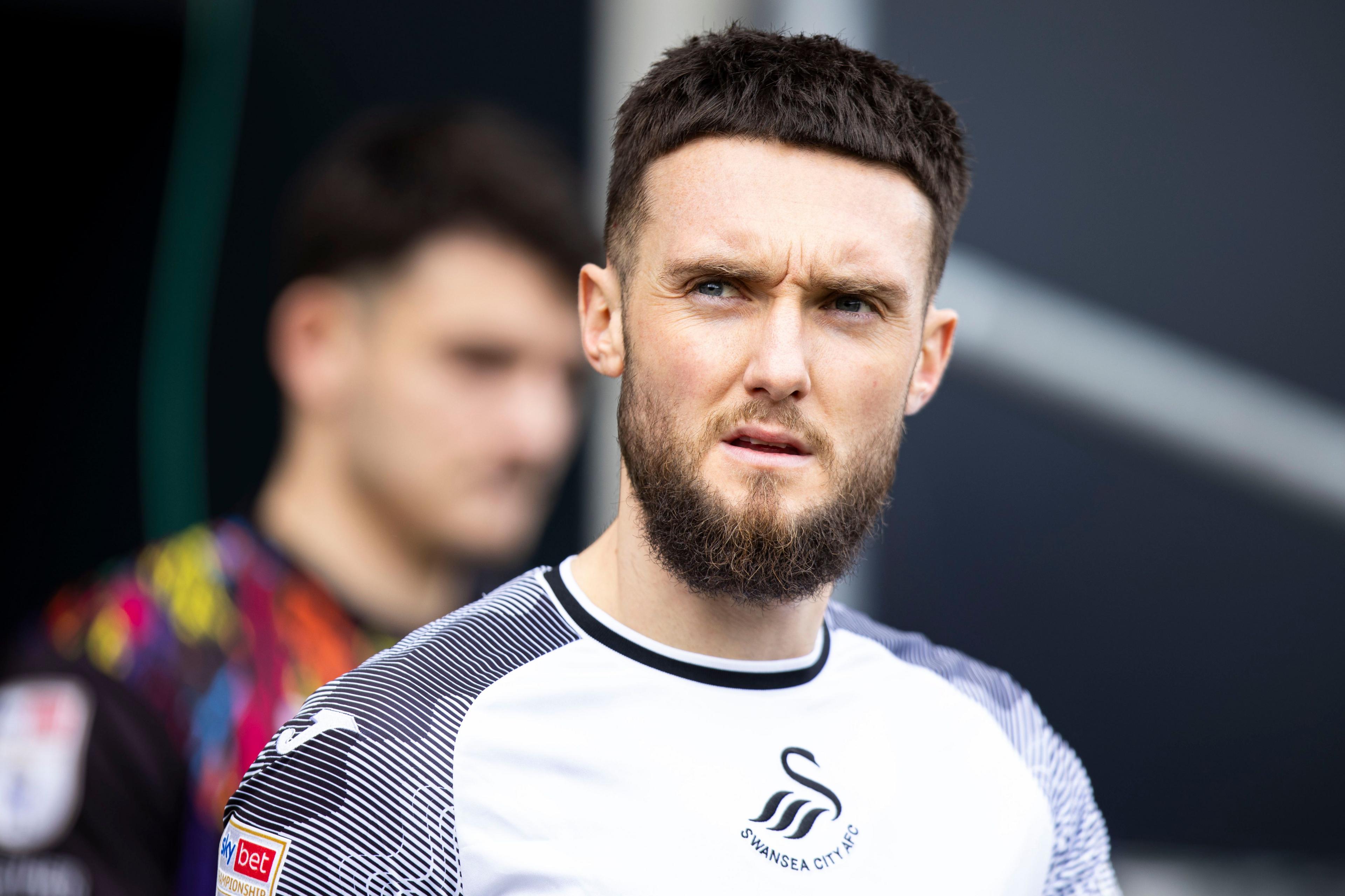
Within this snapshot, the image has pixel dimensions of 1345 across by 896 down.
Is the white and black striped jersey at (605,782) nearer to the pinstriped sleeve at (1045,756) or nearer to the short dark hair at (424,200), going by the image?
the pinstriped sleeve at (1045,756)

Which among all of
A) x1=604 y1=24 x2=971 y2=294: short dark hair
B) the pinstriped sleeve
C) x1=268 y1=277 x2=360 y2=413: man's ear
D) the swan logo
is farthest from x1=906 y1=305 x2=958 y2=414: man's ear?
x1=268 y1=277 x2=360 y2=413: man's ear

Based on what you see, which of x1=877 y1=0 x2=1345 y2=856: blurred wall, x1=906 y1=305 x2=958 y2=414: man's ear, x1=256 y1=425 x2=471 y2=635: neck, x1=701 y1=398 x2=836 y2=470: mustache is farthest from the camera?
x1=877 y1=0 x2=1345 y2=856: blurred wall

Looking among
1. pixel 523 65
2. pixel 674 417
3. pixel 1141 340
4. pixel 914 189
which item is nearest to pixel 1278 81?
pixel 1141 340

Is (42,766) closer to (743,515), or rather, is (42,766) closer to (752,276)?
(743,515)

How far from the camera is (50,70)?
4.82m

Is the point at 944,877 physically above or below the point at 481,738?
below

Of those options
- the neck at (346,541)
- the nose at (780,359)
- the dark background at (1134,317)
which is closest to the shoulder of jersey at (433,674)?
the nose at (780,359)

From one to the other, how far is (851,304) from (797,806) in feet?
2.33

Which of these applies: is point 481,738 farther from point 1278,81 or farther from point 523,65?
point 1278,81

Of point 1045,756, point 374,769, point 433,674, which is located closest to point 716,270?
point 433,674

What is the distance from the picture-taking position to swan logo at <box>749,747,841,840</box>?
1.73 m

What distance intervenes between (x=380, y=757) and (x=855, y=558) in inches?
29.0

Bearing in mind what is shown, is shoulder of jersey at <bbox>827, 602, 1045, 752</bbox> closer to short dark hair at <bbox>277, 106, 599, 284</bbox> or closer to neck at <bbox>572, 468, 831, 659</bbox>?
neck at <bbox>572, 468, 831, 659</bbox>

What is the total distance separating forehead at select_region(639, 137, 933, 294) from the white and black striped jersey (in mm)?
565
